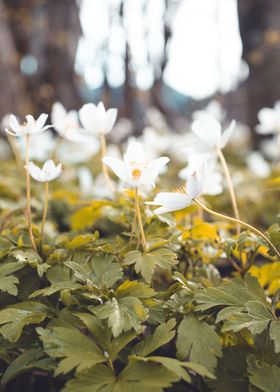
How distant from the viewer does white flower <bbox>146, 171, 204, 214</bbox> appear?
1.29 m

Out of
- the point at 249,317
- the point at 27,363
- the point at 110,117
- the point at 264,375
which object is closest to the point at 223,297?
the point at 249,317

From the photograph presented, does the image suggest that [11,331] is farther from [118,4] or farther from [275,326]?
[118,4]

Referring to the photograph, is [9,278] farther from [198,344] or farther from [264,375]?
[264,375]

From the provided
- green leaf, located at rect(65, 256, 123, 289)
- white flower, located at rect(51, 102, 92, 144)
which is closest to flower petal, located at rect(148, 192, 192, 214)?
green leaf, located at rect(65, 256, 123, 289)

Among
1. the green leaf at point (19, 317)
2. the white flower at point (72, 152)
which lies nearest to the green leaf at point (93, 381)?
the green leaf at point (19, 317)

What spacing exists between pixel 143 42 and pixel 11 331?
634cm

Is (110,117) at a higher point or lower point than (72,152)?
higher

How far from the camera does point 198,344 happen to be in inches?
44.1

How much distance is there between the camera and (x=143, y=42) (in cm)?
683

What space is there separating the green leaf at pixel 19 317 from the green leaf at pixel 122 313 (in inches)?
6.5

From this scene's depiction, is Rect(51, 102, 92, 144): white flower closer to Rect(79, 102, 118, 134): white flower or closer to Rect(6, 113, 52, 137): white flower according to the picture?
Rect(79, 102, 118, 134): white flower

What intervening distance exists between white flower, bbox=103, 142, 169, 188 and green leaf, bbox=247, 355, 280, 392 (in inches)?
23.6

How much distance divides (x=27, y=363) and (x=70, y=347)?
0.50 ft

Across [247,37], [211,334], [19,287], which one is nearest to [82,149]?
[247,37]
